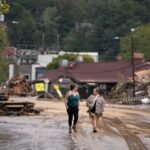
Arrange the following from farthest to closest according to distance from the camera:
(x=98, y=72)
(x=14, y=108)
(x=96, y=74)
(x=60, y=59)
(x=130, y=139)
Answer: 1. (x=60, y=59)
2. (x=98, y=72)
3. (x=96, y=74)
4. (x=14, y=108)
5. (x=130, y=139)

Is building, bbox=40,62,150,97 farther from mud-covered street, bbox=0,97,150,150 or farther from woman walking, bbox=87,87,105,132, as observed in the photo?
woman walking, bbox=87,87,105,132

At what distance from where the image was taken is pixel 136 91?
71.1 metres

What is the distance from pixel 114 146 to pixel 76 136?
3094 millimetres

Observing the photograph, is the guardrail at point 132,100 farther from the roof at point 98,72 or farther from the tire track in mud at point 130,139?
the tire track in mud at point 130,139

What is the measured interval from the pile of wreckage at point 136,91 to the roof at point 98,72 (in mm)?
5237

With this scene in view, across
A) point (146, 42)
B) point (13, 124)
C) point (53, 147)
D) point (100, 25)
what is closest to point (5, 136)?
point (53, 147)

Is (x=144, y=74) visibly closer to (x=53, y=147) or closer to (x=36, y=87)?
(x=36, y=87)

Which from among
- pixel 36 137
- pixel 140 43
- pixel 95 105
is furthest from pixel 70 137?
pixel 140 43

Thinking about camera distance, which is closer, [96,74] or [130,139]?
[130,139]

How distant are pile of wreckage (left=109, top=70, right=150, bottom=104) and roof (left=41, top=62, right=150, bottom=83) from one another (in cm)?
524

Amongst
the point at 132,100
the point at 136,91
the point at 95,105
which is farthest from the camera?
the point at 136,91

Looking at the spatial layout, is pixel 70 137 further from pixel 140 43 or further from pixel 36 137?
pixel 140 43

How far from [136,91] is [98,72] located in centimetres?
1824

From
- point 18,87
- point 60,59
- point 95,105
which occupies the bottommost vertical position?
point 95,105
